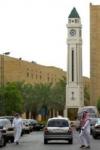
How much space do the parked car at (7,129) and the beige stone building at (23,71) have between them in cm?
10067

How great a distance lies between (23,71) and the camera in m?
162

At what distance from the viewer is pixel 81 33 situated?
17250 centimetres

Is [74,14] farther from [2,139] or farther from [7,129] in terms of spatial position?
[2,139]

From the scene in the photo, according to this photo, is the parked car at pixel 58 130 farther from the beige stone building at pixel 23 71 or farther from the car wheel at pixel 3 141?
the beige stone building at pixel 23 71

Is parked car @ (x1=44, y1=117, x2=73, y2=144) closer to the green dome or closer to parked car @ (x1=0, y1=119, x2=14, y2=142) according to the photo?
parked car @ (x1=0, y1=119, x2=14, y2=142)

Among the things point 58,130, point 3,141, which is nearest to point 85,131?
point 58,130

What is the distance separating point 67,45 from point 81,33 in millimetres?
6190

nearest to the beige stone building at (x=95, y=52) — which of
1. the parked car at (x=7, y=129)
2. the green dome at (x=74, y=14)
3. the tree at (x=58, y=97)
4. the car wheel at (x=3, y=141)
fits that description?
the tree at (x=58, y=97)

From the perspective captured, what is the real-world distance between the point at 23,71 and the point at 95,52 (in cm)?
1749

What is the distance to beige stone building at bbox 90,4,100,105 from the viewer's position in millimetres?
155125

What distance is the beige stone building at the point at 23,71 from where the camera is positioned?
152350 millimetres

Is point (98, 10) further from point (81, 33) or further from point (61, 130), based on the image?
point (61, 130)

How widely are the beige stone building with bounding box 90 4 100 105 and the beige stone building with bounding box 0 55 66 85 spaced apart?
15.8 metres

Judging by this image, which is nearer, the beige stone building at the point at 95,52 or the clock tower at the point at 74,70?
the beige stone building at the point at 95,52
